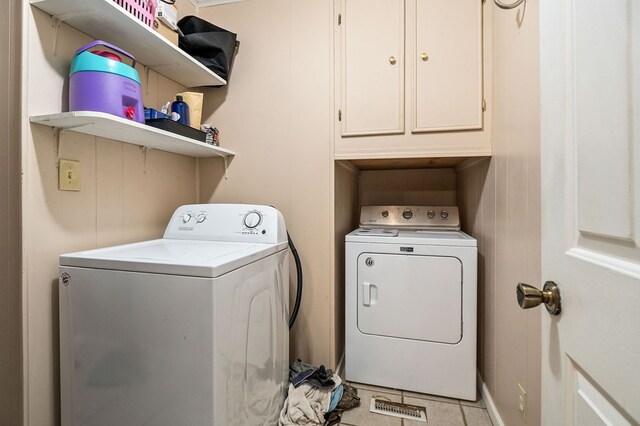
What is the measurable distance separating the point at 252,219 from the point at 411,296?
990 millimetres

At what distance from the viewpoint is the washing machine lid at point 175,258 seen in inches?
37.5

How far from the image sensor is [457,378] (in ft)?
5.18

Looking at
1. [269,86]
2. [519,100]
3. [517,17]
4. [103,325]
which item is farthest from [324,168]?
[103,325]

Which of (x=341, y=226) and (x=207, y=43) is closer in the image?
(x=207, y=43)

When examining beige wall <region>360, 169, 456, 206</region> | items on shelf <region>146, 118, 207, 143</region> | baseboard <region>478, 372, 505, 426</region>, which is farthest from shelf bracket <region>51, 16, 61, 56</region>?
baseboard <region>478, 372, 505, 426</region>

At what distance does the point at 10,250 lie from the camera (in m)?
1.05

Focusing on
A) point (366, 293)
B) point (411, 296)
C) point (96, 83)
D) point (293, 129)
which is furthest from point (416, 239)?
point (96, 83)

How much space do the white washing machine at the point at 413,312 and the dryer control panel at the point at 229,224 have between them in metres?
0.49

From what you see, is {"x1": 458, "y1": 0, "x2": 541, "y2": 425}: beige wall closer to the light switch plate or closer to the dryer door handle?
the dryer door handle

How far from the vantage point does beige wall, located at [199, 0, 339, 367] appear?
176cm

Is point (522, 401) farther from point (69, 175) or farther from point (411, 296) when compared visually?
point (69, 175)

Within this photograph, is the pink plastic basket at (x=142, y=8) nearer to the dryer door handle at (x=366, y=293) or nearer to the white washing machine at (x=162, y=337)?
the white washing machine at (x=162, y=337)

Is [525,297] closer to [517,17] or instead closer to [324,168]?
[517,17]

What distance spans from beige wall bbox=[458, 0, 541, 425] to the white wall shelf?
1545 millimetres
